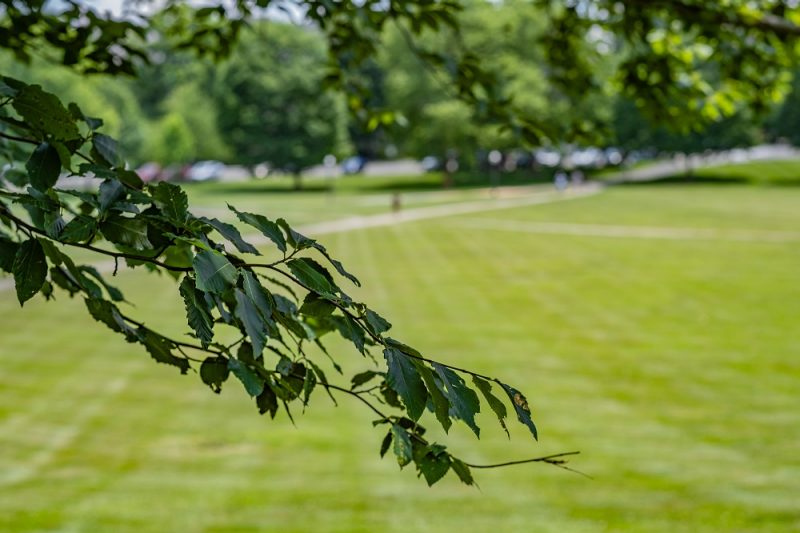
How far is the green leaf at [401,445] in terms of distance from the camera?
2.16 m

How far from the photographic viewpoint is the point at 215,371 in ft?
7.80

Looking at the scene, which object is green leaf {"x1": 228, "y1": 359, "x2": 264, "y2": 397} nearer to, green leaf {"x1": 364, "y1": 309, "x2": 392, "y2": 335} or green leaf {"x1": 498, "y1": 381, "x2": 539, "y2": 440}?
green leaf {"x1": 364, "y1": 309, "x2": 392, "y2": 335}

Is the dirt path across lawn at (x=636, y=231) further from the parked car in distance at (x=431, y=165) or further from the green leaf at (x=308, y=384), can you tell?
the parked car in distance at (x=431, y=165)

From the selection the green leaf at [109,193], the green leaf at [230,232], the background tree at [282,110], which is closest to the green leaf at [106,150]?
the green leaf at [109,193]

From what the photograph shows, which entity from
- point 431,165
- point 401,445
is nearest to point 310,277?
point 401,445

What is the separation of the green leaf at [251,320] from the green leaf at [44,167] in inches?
23.1

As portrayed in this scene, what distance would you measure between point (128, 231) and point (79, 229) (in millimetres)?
104

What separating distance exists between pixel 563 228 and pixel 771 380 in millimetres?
23867

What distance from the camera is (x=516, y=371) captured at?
A: 12.6m

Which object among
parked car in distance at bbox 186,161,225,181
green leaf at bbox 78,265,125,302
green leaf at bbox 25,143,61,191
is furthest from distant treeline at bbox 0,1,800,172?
green leaf at bbox 25,143,61,191

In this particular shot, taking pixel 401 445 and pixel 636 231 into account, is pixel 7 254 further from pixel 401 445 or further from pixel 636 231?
pixel 636 231

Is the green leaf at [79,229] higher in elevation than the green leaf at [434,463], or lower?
higher

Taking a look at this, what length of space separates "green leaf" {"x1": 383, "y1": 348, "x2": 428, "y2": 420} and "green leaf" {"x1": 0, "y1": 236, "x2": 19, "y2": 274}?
2.71ft

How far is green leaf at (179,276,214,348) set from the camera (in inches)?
70.4
